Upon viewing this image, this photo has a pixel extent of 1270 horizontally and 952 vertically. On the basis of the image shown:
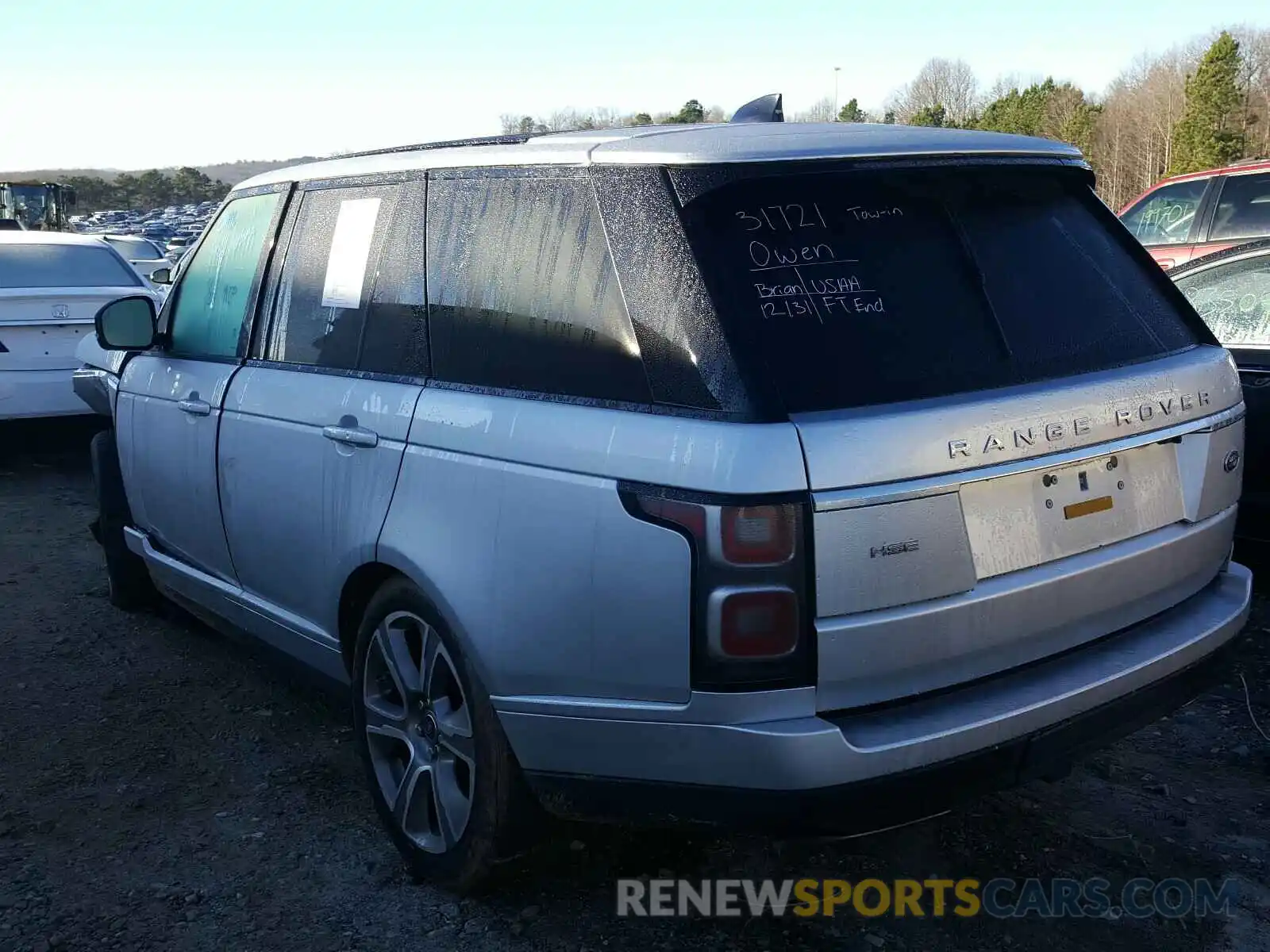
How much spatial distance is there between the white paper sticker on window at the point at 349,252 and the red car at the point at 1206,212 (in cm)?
863

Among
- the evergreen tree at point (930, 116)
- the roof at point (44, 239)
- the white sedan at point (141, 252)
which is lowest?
the white sedan at point (141, 252)

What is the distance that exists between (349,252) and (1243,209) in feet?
30.9

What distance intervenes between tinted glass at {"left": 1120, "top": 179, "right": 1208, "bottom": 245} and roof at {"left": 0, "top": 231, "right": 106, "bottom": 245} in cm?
897

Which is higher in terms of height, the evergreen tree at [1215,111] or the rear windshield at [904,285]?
the evergreen tree at [1215,111]

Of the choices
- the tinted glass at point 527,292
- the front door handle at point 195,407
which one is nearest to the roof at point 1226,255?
the tinted glass at point 527,292

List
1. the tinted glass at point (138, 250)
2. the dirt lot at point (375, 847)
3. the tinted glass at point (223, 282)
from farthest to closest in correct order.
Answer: the tinted glass at point (138, 250) → the tinted glass at point (223, 282) → the dirt lot at point (375, 847)

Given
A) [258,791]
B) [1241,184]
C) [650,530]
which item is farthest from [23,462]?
[1241,184]

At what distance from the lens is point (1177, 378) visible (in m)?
2.91

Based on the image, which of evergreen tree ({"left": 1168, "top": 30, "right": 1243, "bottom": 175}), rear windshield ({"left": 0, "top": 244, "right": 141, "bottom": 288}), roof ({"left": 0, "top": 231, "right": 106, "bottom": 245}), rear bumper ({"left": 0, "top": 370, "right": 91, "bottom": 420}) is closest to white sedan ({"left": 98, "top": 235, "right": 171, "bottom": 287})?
roof ({"left": 0, "top": 231, "right": 106, "bottom": 245})

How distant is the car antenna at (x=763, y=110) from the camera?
348 centimetres

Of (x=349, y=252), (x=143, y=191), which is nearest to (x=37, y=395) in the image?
(x=349, y=252)

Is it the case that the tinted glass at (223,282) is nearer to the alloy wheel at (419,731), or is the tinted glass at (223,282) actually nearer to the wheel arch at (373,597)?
the wheel arch at (373,597)

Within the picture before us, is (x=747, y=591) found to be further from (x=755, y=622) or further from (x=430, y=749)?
(x=430, y=749)

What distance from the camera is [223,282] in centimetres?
420
